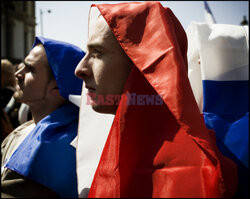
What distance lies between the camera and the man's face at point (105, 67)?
1.16 m

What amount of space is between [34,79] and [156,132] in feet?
4.20

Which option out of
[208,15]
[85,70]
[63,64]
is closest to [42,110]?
[63,64]

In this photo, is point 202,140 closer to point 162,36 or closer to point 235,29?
point 162,36

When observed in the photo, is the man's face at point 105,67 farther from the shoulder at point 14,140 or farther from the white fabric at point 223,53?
the shoulder at point 14,140

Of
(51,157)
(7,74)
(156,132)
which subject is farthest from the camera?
(7,74)

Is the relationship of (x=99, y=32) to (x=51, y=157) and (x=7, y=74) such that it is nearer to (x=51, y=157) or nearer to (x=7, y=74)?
(x=51, y=157)

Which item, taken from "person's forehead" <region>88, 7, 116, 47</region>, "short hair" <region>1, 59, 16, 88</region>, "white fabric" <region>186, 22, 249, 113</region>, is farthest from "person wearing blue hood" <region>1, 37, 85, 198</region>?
"short hair" <region>1, 59, 16, 88</region>

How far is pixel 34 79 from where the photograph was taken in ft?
6.15

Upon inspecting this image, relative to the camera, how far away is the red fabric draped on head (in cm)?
88

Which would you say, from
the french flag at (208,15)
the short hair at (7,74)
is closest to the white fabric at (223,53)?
the french flag at (208,15)

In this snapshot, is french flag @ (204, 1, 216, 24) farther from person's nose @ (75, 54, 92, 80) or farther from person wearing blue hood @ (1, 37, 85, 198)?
person's nose @ (75, 54, 92, 80)

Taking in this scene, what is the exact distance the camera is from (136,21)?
110 cm

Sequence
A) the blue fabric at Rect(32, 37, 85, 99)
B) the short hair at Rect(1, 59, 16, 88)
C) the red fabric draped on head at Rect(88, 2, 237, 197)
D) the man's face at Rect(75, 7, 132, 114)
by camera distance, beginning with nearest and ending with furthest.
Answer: the red fabric draped on head at Rect(88, 2, 237, 197) → the man's face at Rect(75, 7, 132, 114) → the blue fabric at Rect(32, 37, 85, 99) → the short hair at Rect(1, 59, 16, 88)

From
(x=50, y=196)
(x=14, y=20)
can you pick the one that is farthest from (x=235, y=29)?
(x=14, y=20)
